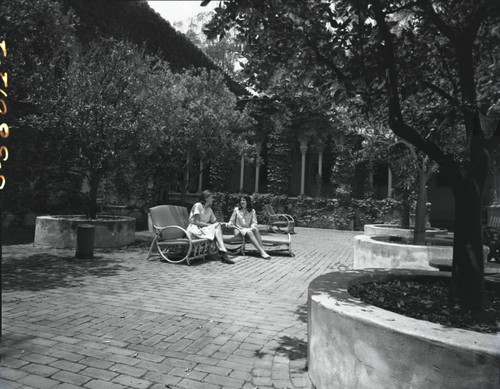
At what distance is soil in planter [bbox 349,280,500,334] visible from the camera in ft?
8.14

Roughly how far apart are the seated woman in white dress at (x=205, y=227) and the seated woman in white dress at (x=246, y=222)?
706mm

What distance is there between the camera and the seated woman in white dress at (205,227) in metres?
7.44

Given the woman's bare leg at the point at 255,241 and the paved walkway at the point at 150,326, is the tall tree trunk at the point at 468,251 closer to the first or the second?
the paved walkway at the point at 150,326

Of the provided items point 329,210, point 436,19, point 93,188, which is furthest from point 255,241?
point 329,210

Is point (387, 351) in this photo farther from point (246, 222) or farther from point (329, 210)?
point (329, 210)

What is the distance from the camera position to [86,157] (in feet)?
27.9

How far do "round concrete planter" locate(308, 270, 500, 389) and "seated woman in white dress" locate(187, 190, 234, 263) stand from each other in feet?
16.5

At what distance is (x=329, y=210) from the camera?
16.9 m

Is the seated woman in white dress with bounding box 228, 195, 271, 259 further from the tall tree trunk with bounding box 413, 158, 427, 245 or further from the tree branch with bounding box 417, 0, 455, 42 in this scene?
the tree branch with bounding box 417, 0, 455, 42

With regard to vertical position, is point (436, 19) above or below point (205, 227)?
above

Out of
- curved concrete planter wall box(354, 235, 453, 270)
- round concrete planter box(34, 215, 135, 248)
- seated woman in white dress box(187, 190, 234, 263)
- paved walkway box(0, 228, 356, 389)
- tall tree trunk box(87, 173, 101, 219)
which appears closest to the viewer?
paved walkway box(0, 228, 356, 389)

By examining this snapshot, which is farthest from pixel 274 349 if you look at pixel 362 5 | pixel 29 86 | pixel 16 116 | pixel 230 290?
pixel 16 116

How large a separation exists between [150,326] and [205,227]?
4.09 m

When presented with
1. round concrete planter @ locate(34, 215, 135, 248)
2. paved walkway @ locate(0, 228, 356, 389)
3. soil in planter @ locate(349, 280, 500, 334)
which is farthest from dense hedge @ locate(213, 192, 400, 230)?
soil in planter @ locate(349, 280, 500, 334)
